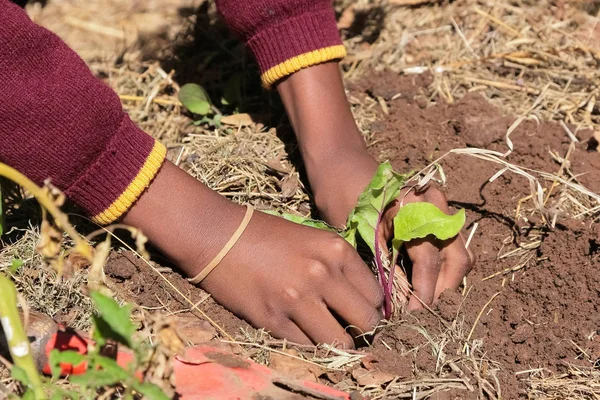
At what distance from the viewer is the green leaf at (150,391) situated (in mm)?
995

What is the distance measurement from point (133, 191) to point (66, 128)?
0.66ft

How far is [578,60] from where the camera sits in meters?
2.39

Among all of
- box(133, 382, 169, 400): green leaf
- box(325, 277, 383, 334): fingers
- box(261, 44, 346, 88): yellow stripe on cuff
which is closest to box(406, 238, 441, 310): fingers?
box(325, 277, 383, 334): fingers

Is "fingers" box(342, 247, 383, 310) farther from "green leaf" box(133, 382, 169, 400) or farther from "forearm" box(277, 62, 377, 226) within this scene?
"green leaf" box(133, 382, 169, 400)

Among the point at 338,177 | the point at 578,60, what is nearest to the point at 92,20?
the point at 338,177

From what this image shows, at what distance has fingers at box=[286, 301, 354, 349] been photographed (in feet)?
4.98

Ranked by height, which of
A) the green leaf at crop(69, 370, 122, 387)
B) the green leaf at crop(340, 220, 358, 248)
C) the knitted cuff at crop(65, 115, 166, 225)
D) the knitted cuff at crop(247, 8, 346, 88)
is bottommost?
the green leaf at crop(340, 220, 358, 248)

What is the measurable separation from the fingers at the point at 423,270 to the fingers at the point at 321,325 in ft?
0.61

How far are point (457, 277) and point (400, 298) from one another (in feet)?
0.49

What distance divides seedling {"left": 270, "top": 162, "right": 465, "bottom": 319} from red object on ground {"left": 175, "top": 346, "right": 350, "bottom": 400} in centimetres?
35

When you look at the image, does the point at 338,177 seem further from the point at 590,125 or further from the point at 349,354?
the point at 590,125

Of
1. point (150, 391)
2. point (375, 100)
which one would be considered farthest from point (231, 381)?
point (375, 100)

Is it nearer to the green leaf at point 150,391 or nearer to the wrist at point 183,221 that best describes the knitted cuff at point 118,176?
the wrist at point 183,221

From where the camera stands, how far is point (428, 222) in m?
1.57
